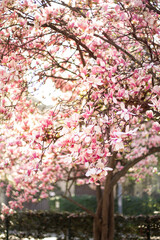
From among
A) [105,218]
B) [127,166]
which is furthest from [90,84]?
[105,218]

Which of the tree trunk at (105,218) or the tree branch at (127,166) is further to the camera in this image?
the tree trunk at (105,218)

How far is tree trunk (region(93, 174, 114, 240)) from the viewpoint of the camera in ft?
20.5

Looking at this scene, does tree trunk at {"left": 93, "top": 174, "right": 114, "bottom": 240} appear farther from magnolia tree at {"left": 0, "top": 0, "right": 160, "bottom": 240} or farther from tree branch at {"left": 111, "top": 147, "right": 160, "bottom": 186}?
tree branch at {"left": 111, "top": 147, "right": 160, "bottom": 186}

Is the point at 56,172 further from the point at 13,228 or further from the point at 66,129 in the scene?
the point at 66,129

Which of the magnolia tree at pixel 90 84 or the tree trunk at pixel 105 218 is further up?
the magnolia tree at pixel 90 84

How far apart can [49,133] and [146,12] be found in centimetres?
151

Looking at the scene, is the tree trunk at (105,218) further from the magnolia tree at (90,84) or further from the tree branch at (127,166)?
the tree branch at (127,166)

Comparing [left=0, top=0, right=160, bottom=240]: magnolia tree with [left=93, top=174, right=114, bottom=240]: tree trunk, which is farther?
[left=93, top=174, right=114, bottom=240]: tree trunk

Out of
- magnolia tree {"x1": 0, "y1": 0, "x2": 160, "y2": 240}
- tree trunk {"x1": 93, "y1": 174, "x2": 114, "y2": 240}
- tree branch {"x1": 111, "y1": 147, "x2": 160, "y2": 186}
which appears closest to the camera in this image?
magnolia tree {"x1": 0, "y1": 0, "x2": 160, "y2": 240}

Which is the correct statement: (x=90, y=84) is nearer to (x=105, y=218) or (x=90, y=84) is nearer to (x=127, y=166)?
(x=127, y=166)

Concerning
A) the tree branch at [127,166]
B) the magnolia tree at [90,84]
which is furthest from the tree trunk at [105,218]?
the tree branch at [127,166]

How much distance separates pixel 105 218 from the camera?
6391mm

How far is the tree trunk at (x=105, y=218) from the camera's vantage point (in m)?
6.23

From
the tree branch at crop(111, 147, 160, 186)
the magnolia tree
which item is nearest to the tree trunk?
the magnolia tree
